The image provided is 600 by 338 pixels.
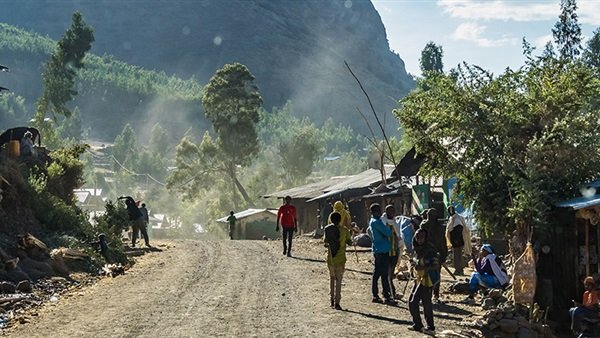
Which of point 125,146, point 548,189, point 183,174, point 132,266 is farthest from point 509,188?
point 125,146

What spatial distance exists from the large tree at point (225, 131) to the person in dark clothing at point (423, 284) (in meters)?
58.7

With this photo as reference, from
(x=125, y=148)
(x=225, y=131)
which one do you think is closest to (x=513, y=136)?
(x=225, y=131)

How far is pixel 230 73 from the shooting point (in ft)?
238

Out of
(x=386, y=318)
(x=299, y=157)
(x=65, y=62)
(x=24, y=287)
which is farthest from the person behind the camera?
(x=299, y=157)

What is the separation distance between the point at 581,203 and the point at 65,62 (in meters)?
54.7

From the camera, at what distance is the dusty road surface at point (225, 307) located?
12.9 m

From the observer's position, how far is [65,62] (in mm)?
63219

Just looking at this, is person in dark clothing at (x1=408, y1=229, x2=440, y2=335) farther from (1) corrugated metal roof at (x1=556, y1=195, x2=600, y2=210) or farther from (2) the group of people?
(1) corrugated metal roof at (x1=556, y1=195, x2=600, y2=210)

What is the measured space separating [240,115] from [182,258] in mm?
48552

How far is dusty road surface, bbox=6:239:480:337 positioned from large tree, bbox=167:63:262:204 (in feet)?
164

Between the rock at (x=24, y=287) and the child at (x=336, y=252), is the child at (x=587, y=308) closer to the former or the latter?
the child at (x=336, y=252)

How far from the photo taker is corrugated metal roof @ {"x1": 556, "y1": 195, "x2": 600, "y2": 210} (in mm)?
14891

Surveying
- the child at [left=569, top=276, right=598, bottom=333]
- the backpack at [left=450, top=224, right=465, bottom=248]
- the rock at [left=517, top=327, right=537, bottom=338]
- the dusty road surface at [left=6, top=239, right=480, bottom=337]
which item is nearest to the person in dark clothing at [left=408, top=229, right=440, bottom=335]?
the dusty road surface at [left=6, top=239, right=480, bottom=337]

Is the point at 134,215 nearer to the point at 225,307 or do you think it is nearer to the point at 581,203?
the point at 225,307
